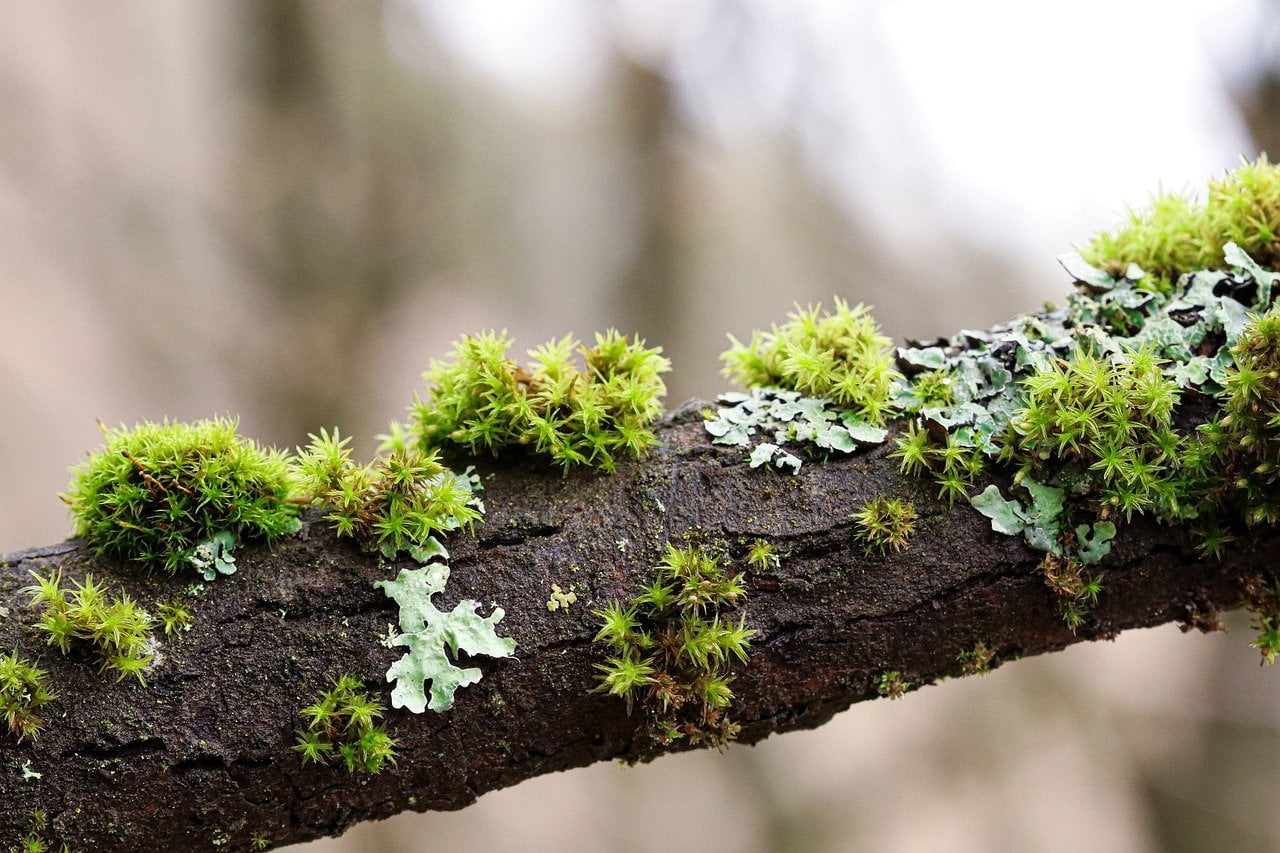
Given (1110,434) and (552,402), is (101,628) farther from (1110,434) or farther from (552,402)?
(1110,434)

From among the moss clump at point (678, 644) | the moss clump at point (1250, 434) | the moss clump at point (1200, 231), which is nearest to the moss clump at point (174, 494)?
the moss clump at point (678, 644)

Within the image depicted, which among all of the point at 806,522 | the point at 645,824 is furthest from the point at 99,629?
the point at 645,824

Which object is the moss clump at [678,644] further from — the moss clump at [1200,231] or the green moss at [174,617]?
the moss clump at [1200,231]

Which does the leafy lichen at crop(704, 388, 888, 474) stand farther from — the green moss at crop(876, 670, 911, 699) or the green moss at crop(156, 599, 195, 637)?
the green moss at crop(156, 599, 195, 637)

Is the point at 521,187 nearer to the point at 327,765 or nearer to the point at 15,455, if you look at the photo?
the point at 15,455

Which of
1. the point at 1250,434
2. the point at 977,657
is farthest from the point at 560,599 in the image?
the point at 1250,434

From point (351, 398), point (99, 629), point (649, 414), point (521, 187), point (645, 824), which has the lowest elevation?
point (645, 824)
